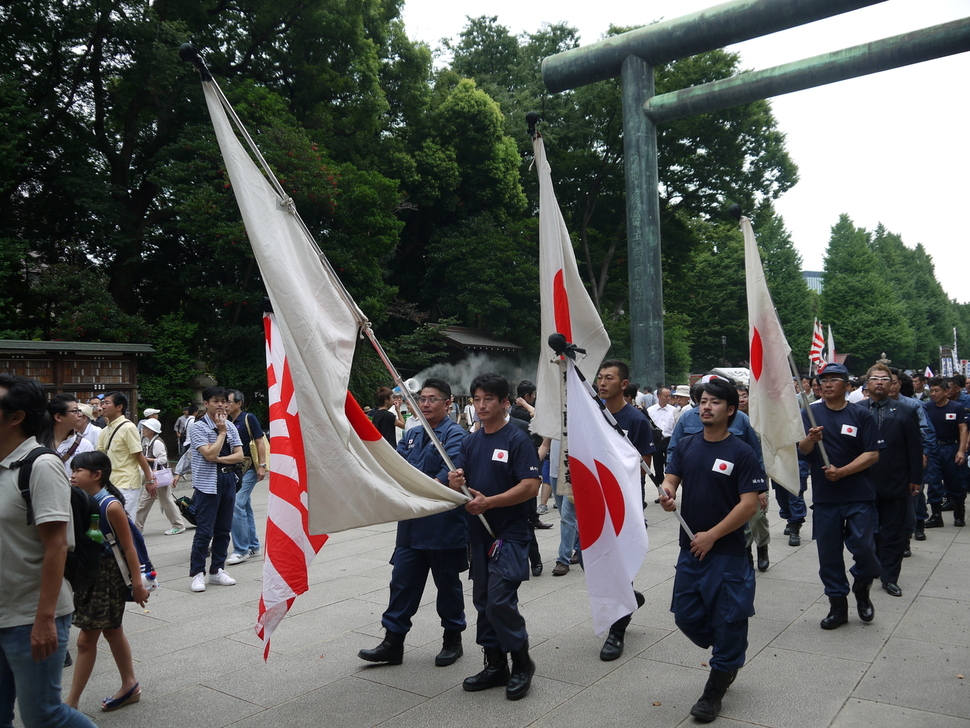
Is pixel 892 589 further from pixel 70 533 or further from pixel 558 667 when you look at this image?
pixel 70 533

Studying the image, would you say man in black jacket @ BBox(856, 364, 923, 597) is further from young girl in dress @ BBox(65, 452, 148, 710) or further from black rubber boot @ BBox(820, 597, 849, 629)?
young girl in dress @ BBox(65, 452, 148, 710)

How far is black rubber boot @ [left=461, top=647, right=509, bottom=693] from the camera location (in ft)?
14.1

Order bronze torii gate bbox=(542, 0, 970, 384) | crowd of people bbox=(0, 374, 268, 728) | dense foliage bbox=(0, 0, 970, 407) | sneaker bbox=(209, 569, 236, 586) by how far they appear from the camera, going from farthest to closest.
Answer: dense foliage bbox=(0, 0, 970, 407) < bronze torii gate bbox=(542, 0, 970, 384) < sneaker bbox=(209, 569, 236, 586) < crowd of people bbox=(0, 374, 268, 728)

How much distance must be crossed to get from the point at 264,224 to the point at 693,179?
29.3 meters

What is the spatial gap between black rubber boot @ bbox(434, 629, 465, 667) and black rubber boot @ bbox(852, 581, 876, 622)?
111 inches

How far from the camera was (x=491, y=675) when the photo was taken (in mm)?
4324

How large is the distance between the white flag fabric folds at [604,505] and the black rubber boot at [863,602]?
87.5 inches

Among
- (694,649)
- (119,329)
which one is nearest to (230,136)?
(694,649)

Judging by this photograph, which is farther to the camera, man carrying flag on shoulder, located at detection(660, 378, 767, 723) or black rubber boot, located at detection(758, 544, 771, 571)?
black rubber boot, located at detection(758, 544, 771, 571)

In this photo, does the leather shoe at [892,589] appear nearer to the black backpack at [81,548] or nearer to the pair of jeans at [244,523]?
the black backpack at [81,548]

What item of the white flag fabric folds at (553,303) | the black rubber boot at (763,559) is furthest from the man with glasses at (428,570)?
the black rubber boot at (763,559)

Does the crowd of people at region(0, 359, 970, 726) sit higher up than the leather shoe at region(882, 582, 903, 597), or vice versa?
the crowd of people at region(0, 359, 970, 726)

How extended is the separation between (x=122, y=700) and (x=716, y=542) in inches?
133

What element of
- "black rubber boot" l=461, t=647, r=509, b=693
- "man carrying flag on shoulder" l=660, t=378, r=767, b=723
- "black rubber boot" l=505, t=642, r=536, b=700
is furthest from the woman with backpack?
"man carrying flag on shoulder" l=660, t=378, r=767, b=723
